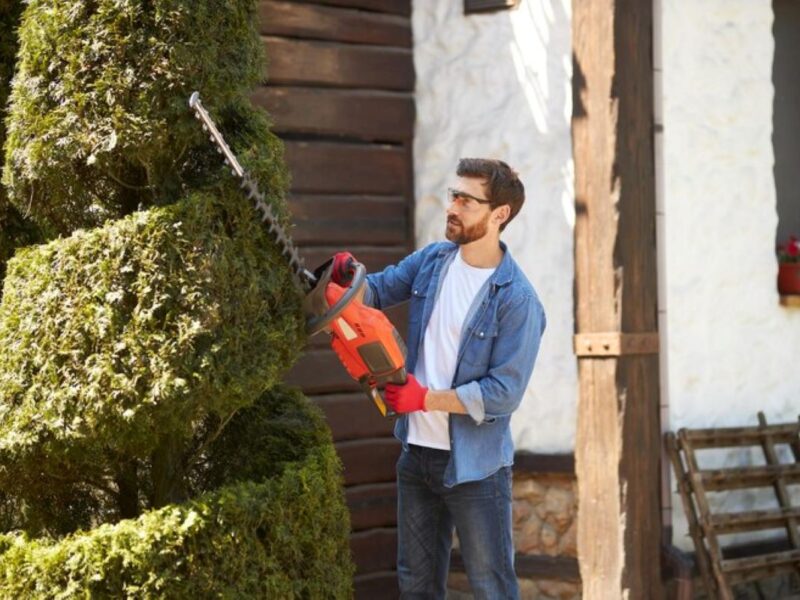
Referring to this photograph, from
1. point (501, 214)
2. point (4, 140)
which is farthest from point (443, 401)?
point (4, 140)

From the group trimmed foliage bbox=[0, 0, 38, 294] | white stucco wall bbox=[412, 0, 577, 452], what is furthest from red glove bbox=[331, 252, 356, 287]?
white stucco wall bbox=[412, 0, 577, 452]

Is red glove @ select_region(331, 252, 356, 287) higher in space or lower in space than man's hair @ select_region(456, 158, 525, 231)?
lower

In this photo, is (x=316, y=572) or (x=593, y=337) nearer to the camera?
(x=316, y=572)

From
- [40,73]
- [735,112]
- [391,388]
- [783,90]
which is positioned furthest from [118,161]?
[783,90]

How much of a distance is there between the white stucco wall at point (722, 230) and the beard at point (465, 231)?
1.84m

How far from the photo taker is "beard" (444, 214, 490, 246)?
4.64 m

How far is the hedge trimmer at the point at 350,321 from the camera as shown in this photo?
4.28 meters

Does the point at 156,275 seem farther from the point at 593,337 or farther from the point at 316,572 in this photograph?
the point at 593,337

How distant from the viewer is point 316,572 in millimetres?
4309

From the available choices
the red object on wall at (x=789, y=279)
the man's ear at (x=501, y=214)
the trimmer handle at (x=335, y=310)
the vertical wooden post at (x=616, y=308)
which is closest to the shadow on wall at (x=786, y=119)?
the red object on wall at (x=789, y=279)

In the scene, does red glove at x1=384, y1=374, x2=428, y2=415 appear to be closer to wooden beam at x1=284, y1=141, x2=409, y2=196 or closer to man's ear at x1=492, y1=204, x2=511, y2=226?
man's ear at x1=492, y1=204, x2=511, y2=226

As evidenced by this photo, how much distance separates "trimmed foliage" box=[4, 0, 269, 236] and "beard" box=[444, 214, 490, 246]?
865 millimetres

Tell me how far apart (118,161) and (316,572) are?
1.37 meters

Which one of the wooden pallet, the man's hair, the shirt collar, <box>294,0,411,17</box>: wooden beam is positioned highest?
<box>294,0,411,17</box>: wooden beam
